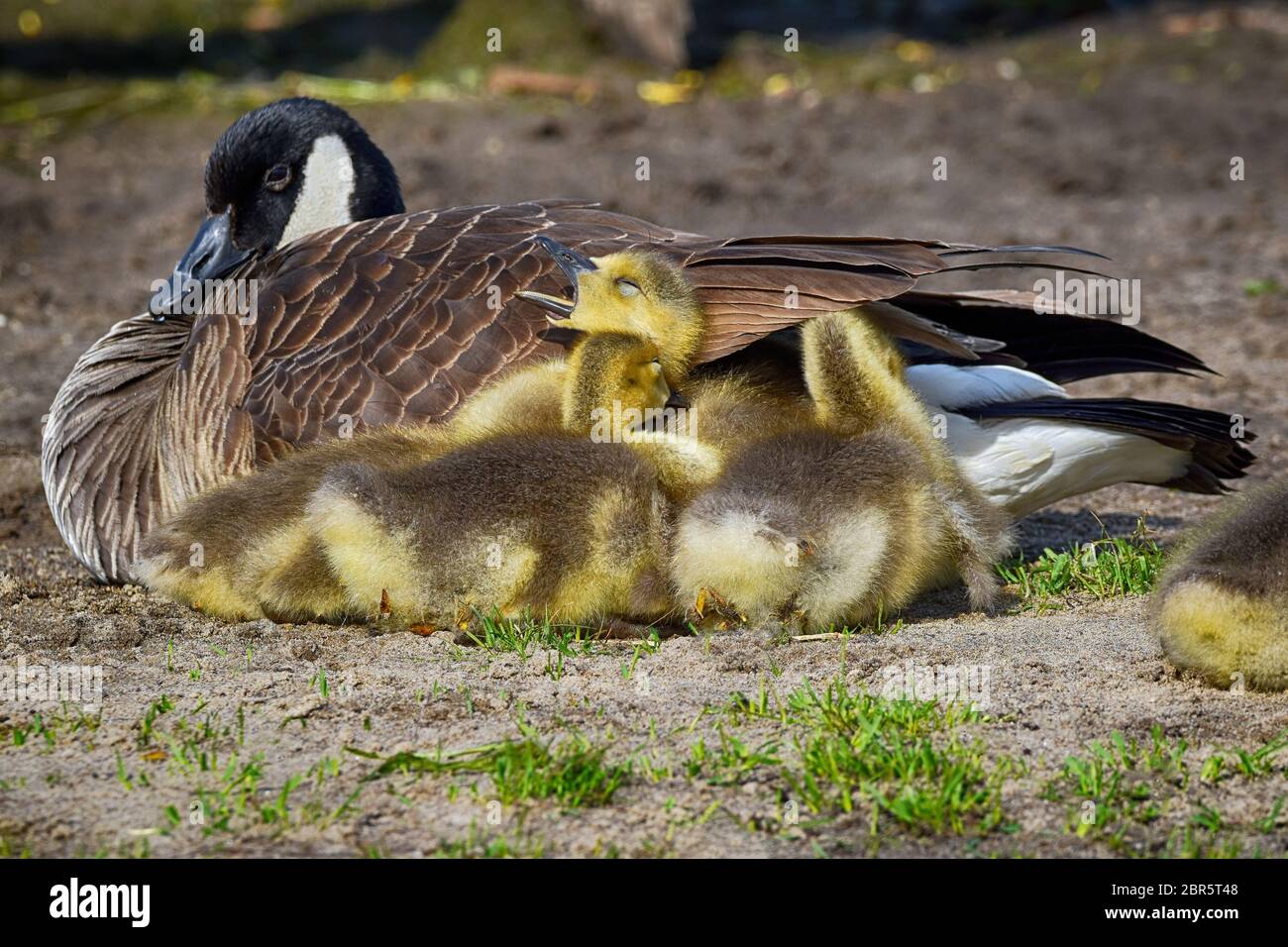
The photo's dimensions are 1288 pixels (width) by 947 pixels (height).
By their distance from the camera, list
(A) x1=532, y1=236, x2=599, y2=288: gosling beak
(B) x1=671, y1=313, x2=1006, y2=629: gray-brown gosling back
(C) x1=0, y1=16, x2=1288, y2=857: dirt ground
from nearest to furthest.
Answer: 1. (C) x1=0, y1=16, x2=1288, y2=857: dirt ground
2. (B) x1=671, y1=313, x2=1006, y2=629: gray-brown gosling back
3. (A) x1=532, y1=236, x2=599, y2=288: gosling beak

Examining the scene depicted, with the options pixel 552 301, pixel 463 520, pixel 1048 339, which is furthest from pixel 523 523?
pixel 1048 339

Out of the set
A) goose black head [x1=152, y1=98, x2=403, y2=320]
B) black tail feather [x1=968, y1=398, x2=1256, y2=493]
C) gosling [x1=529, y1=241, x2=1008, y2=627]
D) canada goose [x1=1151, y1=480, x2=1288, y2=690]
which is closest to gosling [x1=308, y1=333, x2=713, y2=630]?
gosling [x1=529, y1=241, x2=1008, y2=627]

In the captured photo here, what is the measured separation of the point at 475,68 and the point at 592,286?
9.76m

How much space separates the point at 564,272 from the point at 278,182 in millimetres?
1930

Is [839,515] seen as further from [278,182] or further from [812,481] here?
[278,182]

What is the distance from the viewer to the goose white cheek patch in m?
6.05

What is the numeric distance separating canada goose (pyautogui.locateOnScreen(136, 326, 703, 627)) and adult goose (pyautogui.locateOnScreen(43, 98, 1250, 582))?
213mm

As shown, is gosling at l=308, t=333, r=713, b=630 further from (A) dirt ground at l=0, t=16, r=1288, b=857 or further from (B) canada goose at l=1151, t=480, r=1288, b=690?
(B) canada goose at l=1151, t=480, r=1288, b=690

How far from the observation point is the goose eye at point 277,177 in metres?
5.97

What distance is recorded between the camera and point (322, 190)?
6.09 m

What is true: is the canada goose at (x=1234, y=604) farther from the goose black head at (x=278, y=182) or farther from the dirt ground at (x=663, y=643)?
the goose black head at (x=278, y=182)

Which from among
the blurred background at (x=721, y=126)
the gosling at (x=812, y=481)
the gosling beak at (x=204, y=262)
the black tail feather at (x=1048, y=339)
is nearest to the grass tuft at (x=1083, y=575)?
the gosling at (x=812, y=481)


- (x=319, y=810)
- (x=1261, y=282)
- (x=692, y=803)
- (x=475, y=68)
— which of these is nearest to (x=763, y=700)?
(x=692, y=803)
